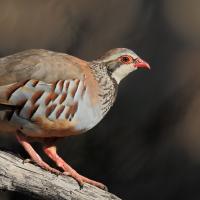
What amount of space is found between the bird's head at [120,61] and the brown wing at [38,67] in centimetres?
37

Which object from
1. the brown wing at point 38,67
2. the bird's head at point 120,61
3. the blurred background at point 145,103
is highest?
the bird's head at point 120,61

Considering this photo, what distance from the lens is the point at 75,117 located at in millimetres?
6113

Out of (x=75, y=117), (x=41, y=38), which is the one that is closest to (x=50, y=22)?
(x=41, y=38)

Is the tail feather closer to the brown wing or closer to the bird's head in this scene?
the brown wing

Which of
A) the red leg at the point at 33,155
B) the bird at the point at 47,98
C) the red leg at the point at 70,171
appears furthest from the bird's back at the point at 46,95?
the red leg at the point at 70,171

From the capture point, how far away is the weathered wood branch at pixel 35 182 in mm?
5773

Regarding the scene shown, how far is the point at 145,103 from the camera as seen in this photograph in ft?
28.7

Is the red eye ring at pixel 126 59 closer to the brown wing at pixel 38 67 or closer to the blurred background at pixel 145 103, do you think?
the brown wing at pixel 38 67

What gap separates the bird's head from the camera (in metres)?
6.51

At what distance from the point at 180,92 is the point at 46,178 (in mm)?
3146

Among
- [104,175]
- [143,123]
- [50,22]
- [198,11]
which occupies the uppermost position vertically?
[198,11]

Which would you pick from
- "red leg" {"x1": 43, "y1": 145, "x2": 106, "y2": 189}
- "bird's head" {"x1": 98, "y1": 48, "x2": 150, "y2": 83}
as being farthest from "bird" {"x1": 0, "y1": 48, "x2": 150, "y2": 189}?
"bird's head" {"x1": 98, "y1": 48, "x2": 150, "y2": 83}

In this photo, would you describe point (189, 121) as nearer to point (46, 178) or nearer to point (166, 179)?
point (166, 179)

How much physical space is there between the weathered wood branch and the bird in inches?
3.3
